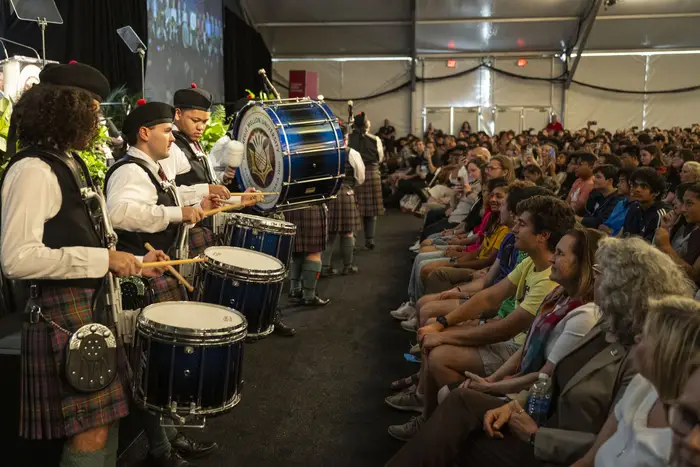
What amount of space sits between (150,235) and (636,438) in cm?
196

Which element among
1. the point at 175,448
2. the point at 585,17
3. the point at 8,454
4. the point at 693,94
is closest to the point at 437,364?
the point at 175,448

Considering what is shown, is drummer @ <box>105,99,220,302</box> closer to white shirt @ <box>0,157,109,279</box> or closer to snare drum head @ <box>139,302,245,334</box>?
snare drum head @ <box>139,302,245,334</box>

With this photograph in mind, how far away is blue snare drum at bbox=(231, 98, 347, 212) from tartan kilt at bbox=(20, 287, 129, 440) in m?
2.03

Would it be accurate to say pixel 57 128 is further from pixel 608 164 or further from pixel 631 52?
pixel 631 52

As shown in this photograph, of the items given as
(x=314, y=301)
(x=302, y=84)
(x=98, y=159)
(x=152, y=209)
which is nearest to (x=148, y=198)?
(x=152, y=209)

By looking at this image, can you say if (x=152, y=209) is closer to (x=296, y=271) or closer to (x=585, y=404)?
(x=585, y=404)

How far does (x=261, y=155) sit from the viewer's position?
4250mm

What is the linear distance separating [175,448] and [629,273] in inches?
75.8

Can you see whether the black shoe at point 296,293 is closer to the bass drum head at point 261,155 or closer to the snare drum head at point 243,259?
the bass drum head at point 261,155

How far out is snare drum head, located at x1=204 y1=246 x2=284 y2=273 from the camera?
2.94m

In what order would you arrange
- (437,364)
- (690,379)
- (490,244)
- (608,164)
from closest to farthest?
(690,379) → (437,364) → (490,244) → (608,164)

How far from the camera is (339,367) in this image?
4113mm

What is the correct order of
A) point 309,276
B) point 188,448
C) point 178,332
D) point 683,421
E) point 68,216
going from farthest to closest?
point 309,276, point 188,448, point 178,332, point 68,216, point 683,421

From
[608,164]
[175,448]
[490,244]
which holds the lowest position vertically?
[175,448]
